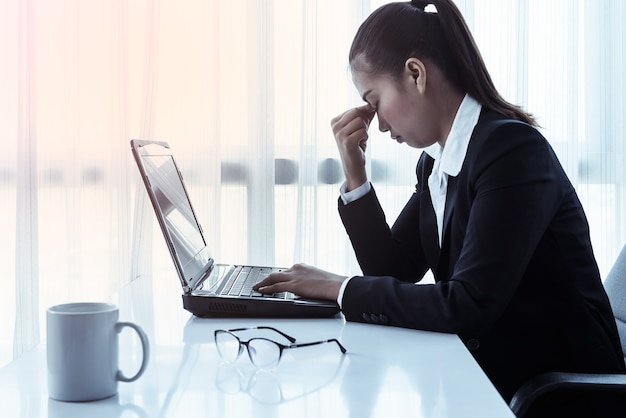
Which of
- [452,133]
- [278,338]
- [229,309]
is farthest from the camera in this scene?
[452,133]

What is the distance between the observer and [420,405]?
0.69 meters

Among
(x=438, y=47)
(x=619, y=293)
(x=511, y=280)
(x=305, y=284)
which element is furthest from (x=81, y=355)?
(x=619, y=293)

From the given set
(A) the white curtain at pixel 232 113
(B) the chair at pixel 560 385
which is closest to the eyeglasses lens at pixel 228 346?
(B) the chair at pixel 560 385

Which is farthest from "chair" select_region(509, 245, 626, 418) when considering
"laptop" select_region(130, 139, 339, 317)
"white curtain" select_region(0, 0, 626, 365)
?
"white curtain" select_region(0, 0, 626, 365)

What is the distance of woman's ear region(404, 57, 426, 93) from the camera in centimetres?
126

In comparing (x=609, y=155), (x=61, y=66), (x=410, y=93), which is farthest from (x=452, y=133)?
(x=61, y=66)

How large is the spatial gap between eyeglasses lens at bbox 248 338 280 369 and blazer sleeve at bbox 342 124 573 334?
0.91 feet

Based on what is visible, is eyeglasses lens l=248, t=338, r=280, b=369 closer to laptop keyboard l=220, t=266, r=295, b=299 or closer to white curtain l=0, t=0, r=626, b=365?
laptop keyboard l=220, t=266, r=295, b=299

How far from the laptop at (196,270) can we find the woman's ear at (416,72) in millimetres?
439

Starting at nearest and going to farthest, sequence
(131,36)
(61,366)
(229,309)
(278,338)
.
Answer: (61,366), (278,338), (229,309), (131,36)

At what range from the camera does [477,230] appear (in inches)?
41.6

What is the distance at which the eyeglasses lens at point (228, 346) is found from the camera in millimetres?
856

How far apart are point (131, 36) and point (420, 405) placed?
1988 mm

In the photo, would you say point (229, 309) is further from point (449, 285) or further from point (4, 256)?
point (4, 256)
